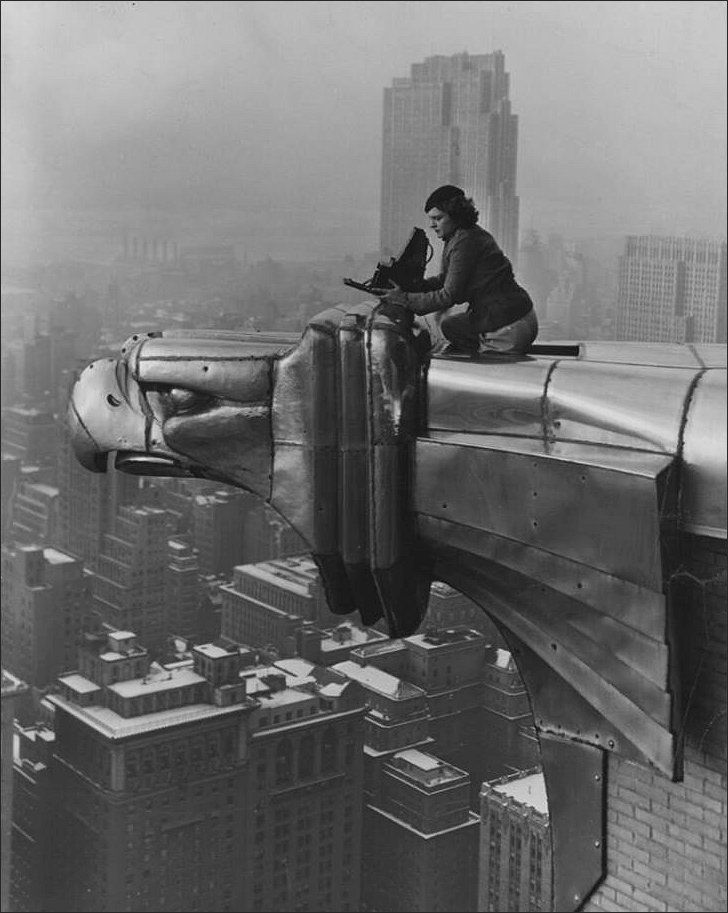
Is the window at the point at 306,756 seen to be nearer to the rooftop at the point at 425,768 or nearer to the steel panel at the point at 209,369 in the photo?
the rooftop at the point at 425,768

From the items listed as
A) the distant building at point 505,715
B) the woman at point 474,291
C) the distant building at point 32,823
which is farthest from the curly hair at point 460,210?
the distant building at point 32,823

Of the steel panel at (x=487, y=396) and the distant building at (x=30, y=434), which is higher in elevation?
→ the steel panel at (x=487, y=396)

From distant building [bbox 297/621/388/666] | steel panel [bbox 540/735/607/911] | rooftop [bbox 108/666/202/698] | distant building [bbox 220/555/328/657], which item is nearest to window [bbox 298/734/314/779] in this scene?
distant building [bbox 297/621/388/666]

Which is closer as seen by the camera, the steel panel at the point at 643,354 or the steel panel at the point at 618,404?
the steel panel at the point at 618,404

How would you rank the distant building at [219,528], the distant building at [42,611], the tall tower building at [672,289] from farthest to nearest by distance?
1. the distant building at [42,611]
2. the distant building at [219,528]
3. the tall tower building at [672,289]

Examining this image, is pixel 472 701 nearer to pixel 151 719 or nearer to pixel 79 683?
pixel 151 719

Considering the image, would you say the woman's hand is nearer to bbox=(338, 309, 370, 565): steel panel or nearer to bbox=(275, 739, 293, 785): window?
bbox=(338, 309, 370, 565): steel panel

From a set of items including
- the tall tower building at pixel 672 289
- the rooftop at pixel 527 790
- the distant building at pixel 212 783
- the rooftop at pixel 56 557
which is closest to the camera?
the rooftop at pixel 527 790
